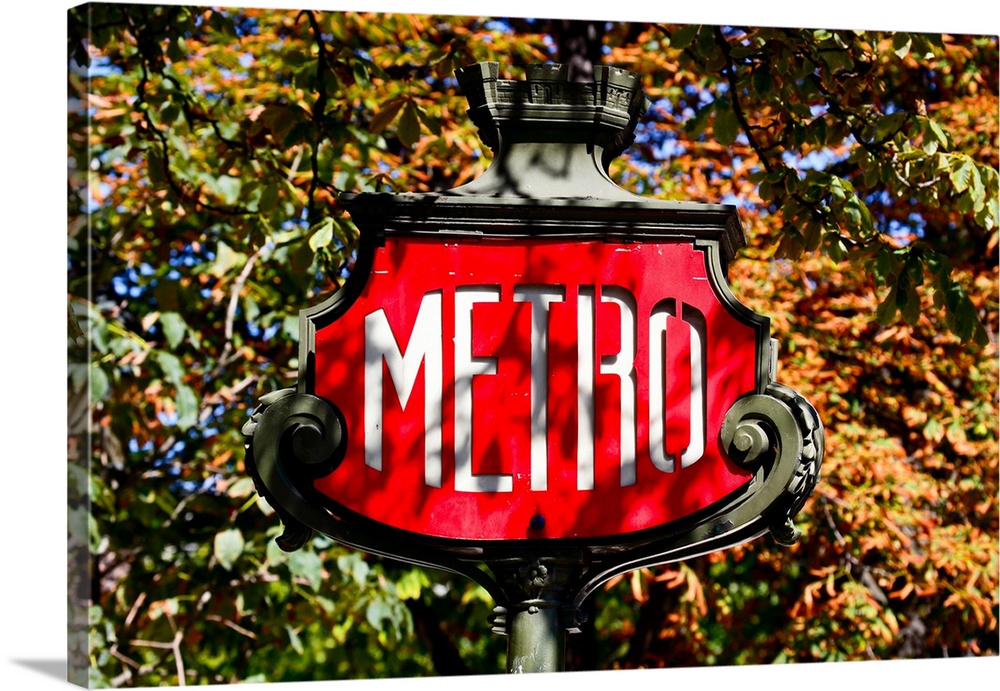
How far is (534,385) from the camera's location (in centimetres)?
418

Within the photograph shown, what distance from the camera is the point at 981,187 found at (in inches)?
222

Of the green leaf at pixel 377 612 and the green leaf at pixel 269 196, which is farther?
the green leaf at pixel 377 612

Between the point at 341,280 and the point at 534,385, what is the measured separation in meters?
3.80

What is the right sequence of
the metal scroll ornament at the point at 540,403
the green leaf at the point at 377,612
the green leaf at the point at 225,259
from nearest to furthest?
the metal scroll ornament at the point at 540,403
the green leaf at the point at 225,259
the green leaf at the point at 377,612

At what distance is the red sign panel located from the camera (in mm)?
4098

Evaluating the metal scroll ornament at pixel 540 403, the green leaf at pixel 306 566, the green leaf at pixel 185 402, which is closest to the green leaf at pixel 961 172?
the metal scroll ornament at pixel 540 403

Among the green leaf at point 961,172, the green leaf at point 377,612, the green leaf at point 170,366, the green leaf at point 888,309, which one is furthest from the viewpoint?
the green leaf at point 377,612

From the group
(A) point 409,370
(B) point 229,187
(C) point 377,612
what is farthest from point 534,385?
(C) point 377,612

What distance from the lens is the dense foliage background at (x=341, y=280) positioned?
7.50 m

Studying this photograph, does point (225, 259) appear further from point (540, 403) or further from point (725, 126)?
point (540, 403)

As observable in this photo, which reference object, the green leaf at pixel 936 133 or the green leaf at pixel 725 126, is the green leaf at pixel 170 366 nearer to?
the green leaf at pixel 725 126

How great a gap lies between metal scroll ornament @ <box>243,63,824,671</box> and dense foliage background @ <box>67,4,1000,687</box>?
7.83ft

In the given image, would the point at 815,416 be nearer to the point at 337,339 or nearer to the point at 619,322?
the point at 619,322

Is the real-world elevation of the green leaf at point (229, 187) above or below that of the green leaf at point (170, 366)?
above
